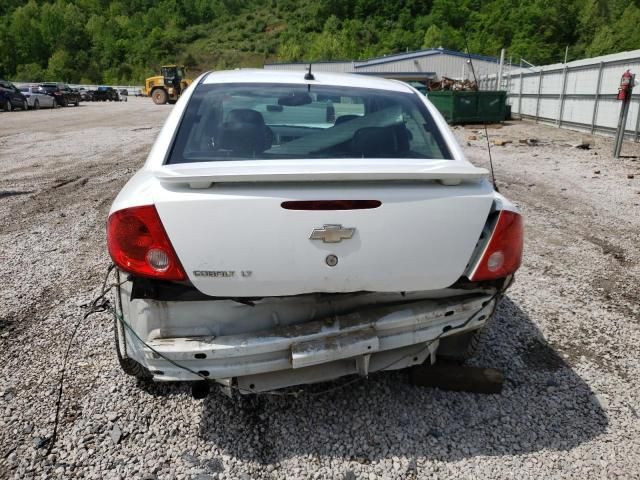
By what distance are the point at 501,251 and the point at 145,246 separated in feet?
5.17

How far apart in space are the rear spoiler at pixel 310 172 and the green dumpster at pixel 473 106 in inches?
777

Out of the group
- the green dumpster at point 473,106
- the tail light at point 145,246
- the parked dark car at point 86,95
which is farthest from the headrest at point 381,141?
the parked dark car at point 86,95

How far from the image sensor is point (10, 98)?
1201 inches

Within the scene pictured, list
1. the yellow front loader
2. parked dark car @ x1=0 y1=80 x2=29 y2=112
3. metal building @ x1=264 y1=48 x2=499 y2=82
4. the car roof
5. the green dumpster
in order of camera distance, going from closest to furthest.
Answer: the car roof → the green dumpster → parked dark car @ x1=0 y1=80 x2=29 y2=112 → the yellow front loader → metal building @ x1=264 y1=48 x2=499 y2=82

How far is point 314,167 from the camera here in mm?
2197

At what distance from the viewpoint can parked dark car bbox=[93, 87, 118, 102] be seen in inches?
2092

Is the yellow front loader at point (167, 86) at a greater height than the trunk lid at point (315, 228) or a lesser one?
lesser

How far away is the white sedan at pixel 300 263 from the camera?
2.04m

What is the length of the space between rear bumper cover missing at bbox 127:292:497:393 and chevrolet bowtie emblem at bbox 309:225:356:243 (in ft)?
1.33

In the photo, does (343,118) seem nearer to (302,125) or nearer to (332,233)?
(302,125)

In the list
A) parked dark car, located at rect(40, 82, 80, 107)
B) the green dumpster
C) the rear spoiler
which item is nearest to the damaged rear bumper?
the rear spoiler

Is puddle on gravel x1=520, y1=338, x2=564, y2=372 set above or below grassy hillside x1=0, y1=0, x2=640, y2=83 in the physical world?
below

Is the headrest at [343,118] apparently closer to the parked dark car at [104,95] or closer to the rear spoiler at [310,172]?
the rear spoiler at [310,172]

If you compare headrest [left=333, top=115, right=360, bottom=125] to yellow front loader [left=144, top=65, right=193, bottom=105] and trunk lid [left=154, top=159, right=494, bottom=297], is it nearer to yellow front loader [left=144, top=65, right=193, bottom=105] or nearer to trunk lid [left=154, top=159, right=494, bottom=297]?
trunk lid [left=154, top=159, right=494, bottom=297]
